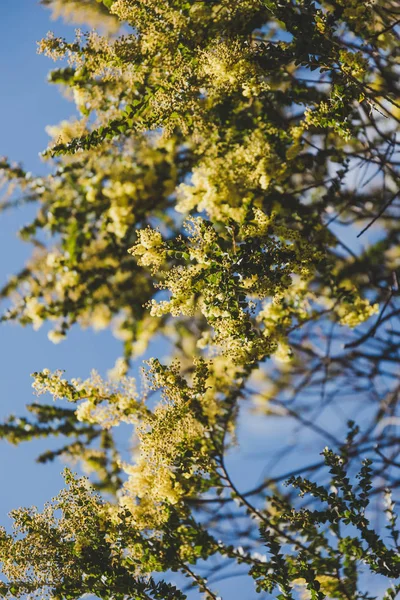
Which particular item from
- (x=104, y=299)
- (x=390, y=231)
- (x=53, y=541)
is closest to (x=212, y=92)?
(x=104, y=299)

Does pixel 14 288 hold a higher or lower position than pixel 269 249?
higher

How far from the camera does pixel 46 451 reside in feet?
9.91

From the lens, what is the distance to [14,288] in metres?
3.19

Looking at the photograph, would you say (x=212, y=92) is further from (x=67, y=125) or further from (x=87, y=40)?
(x=67, y=125)

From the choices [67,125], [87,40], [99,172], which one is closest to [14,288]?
[99,172]

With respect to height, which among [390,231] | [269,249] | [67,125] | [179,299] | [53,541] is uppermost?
[390,231]

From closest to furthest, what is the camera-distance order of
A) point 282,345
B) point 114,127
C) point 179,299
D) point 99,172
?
point 179,299 → point 114,127 → point 282,345 → point 99,172

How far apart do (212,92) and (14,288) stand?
182 centimetres

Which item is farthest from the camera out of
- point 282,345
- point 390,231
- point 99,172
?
point 390,231

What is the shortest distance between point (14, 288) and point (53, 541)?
179cm

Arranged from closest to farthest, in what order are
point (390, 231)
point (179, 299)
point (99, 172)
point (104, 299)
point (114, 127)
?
point (179, 299), point (114, 127), point (99, 172), point (104, 299), point (390, 231)

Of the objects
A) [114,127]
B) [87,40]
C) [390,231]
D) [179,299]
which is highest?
[390,231]

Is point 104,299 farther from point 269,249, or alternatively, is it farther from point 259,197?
point 269,249

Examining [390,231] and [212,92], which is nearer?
[212,92]
